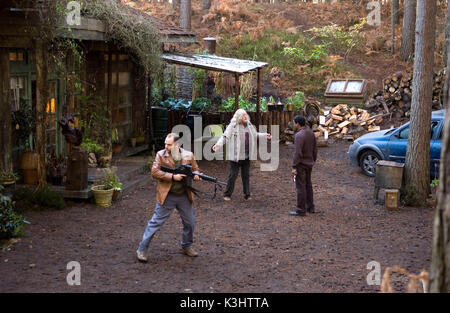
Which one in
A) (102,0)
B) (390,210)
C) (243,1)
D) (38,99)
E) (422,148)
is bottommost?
(390,210)

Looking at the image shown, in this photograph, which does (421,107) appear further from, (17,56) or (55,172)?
(17,56)

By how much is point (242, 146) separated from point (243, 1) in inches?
1027

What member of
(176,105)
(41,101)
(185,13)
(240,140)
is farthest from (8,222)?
(185,13)

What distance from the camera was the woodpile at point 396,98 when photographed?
21.2 metres

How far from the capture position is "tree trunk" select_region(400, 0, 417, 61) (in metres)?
26.0

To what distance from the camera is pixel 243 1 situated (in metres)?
35.8

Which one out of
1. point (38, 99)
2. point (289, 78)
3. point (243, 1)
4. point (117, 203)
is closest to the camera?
point (38, 99)

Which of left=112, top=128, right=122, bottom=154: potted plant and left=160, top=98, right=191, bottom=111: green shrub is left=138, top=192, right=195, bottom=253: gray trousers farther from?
left=160, top=98, right=191, bottom=111: green shrub

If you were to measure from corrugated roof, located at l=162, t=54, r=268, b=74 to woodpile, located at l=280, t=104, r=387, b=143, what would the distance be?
4.69 m

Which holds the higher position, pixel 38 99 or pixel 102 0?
pixel 102 0

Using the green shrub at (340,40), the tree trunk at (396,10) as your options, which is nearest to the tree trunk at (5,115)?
the green shrub at (340,40)
